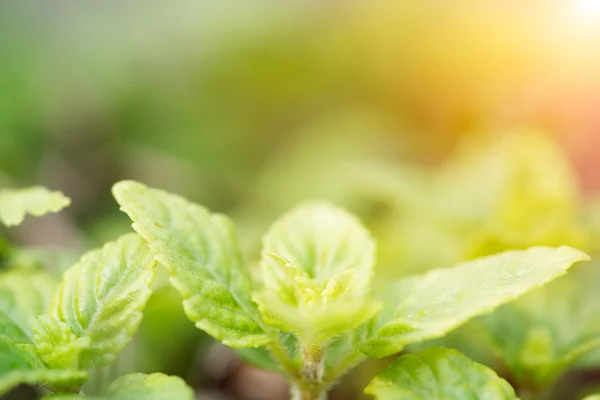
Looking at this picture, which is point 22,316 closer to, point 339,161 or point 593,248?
point 593,248

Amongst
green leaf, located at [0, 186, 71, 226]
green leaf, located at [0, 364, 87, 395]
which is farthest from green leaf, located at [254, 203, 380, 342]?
green leaf, located at [0, 186, 71, 226]

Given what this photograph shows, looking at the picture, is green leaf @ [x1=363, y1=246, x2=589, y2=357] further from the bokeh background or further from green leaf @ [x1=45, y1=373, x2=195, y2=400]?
the bokeh background

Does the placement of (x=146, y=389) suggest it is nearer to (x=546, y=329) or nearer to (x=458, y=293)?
(x=458, y=293)

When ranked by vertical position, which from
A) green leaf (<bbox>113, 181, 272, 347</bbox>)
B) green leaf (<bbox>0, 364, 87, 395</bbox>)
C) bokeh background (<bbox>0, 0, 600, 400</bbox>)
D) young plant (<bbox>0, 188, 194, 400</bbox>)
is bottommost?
green leaf (<bbox>0, 364, 87, 395</bbox>)

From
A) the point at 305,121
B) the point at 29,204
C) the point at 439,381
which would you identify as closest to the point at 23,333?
the point at 29,204

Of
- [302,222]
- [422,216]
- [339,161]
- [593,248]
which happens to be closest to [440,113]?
[339,161]

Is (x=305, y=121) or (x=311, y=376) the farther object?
(x=305, y=121)

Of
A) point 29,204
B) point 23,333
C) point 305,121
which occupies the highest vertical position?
point 305,121
